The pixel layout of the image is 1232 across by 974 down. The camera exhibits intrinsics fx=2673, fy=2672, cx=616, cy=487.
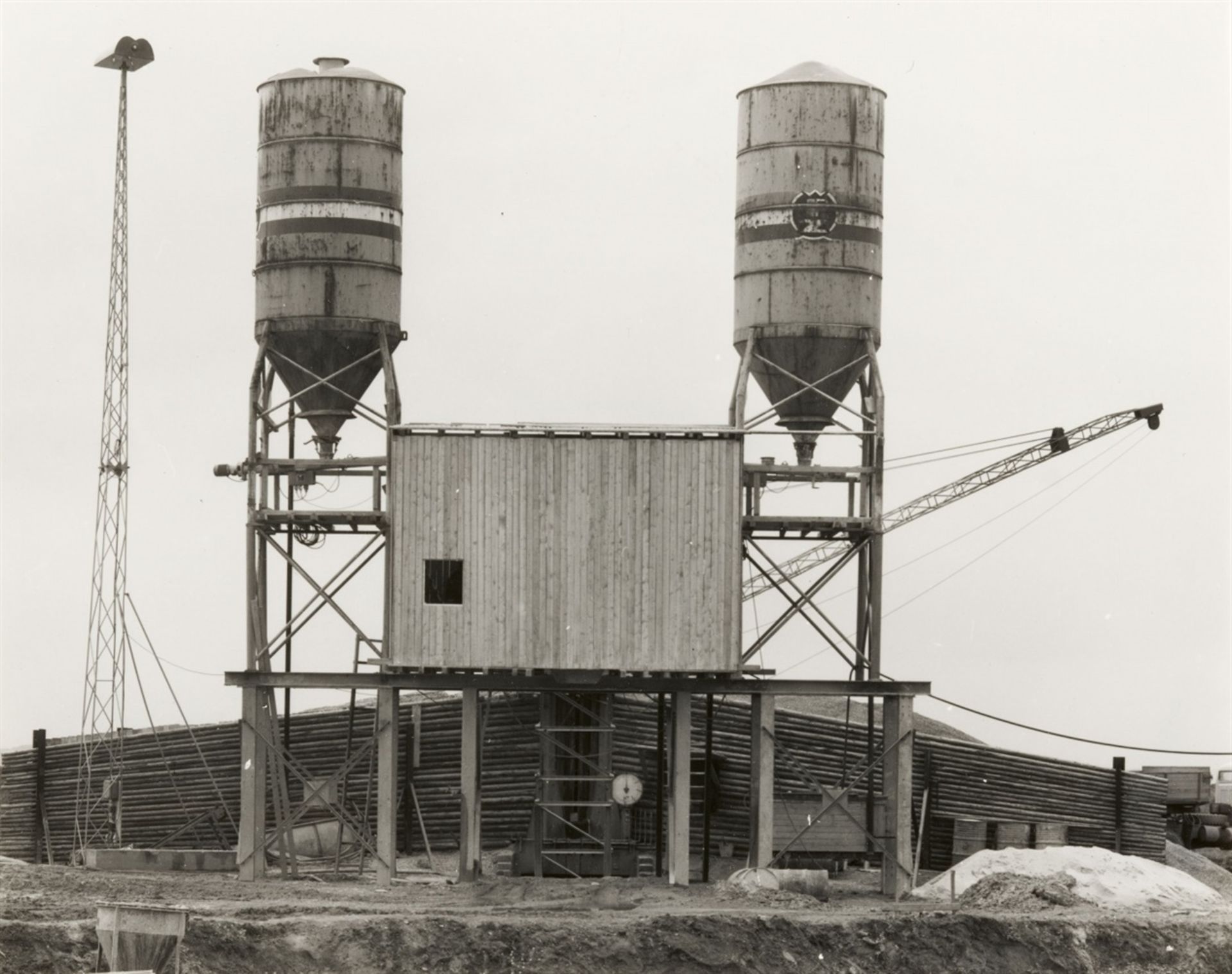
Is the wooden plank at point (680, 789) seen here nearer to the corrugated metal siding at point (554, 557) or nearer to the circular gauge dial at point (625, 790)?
the circular gauge dial at point (625, 790)

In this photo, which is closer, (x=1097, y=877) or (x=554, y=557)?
(x=554, y=557)

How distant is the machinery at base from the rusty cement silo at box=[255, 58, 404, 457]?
29207 millimetres

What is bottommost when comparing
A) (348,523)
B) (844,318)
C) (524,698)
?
(524,698)

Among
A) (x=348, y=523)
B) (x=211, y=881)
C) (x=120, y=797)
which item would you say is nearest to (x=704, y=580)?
(x=348, y=523)

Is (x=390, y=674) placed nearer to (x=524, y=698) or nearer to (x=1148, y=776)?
Answer: (x=524, y=698)

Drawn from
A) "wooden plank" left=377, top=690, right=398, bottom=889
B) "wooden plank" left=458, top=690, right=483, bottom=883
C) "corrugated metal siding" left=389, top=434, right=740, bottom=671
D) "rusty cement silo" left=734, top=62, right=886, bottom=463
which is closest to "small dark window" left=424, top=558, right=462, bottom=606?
"corrugated metal siding" left=389, top=434, right=740, bottom=671

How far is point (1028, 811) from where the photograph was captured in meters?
61.7

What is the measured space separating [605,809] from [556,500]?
20.9 feet

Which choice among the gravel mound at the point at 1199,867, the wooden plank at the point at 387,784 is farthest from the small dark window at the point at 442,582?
the gravel mound at the point at 1199,867

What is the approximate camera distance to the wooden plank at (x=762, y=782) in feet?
173

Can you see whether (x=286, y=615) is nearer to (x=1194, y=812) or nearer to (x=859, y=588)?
(x=859, y=588)

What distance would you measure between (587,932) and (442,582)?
35.2 feet

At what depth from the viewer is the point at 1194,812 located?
7456 cm

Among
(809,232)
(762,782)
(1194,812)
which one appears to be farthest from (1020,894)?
(1194,812)
